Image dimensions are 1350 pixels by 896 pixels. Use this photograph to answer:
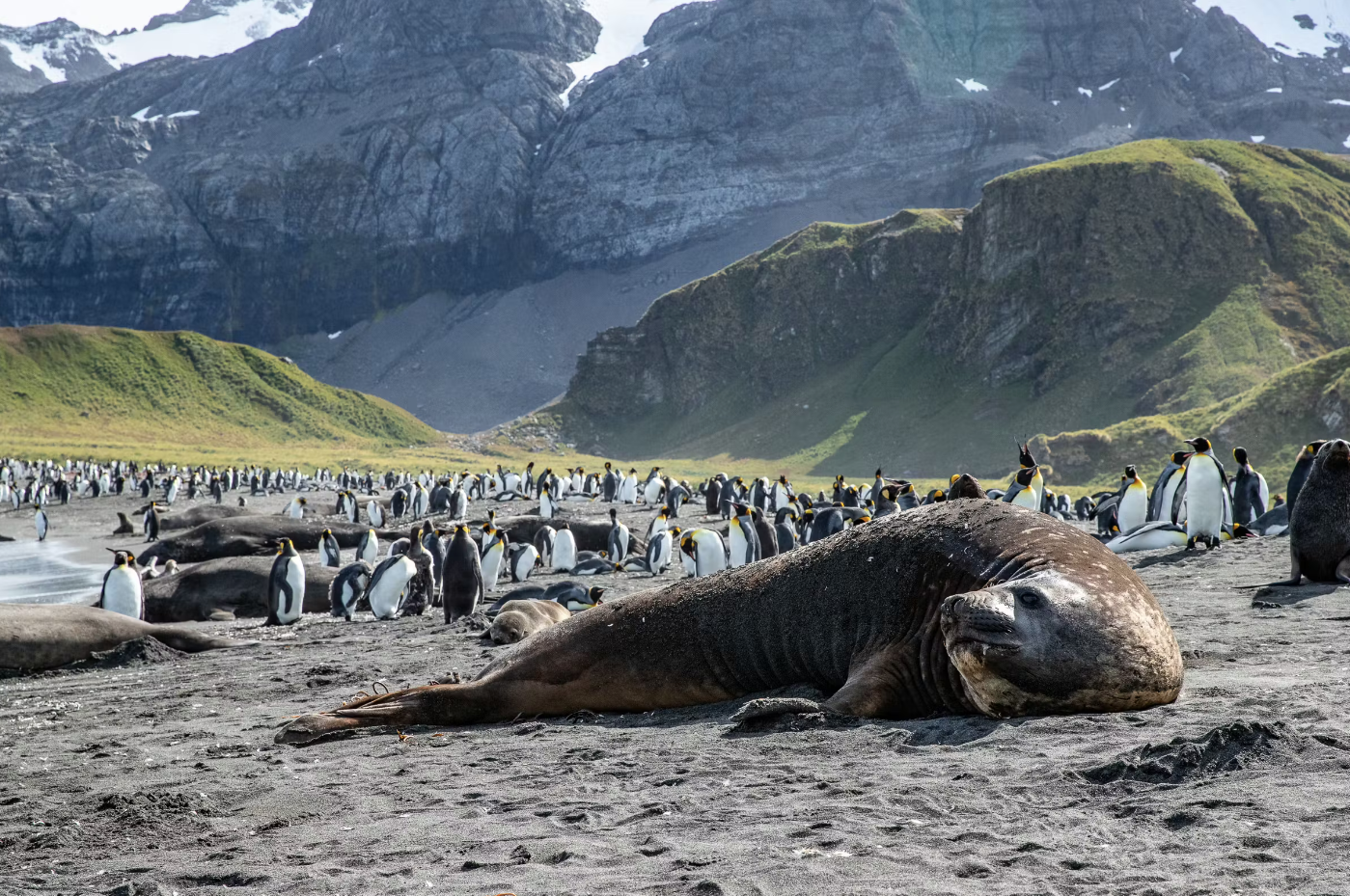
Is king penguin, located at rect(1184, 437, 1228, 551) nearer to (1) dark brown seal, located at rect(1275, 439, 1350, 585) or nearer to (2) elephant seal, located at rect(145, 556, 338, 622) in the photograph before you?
(1) dark brown seal, located at rect(1275, 439, 1350, 585)

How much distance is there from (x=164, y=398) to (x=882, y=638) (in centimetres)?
9550

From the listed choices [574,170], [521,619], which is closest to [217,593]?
[521,619]

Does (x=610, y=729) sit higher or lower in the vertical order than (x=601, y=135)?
lower

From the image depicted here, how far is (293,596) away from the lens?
15.3 meters

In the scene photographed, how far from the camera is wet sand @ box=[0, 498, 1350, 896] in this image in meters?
3.44

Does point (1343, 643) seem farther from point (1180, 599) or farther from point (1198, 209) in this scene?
point (1198, 209)

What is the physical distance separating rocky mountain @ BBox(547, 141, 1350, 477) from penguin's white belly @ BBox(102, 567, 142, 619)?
56732mm

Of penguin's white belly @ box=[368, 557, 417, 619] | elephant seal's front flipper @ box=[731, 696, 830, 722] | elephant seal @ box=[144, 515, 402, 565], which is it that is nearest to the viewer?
elephant seal's front flipper @ box=[731, 696, 830, 722]

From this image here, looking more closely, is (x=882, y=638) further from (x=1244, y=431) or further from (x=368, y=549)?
(x=1244, y=431)

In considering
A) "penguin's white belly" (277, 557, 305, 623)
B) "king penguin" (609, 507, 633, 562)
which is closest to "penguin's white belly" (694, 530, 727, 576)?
"king penguin" (609, 507, 633, 562)

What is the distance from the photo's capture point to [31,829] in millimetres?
4840

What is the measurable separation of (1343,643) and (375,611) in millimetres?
11987

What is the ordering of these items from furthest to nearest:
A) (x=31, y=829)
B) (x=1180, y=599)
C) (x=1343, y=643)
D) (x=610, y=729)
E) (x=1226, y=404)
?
(x=1226, y=404) → (x=1180, y=599) → (x=1343, y=643) → (x=610, y=729) → (x=31, y=829)

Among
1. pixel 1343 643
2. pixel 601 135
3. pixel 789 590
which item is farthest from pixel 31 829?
pixel 601 135
